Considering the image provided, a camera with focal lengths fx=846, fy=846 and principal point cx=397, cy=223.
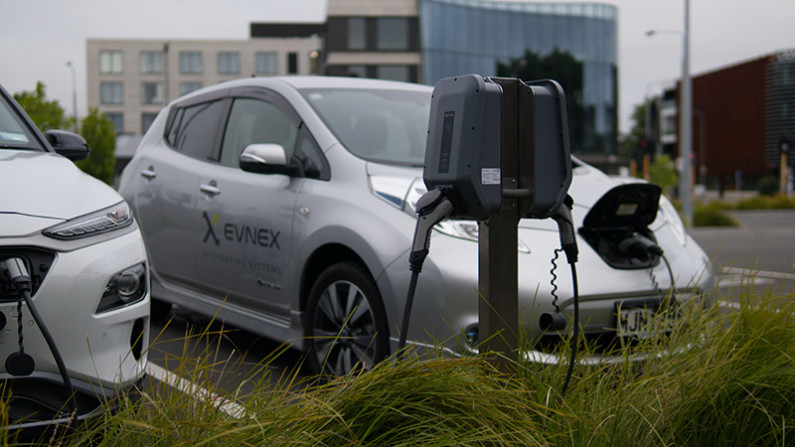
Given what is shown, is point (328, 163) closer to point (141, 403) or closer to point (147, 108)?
point (141, 403)

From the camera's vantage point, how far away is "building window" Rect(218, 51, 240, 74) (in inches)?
3278

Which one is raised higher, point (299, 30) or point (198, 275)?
point (299, 30)

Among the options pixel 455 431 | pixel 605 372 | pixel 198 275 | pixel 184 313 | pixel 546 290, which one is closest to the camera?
pixel 455 431

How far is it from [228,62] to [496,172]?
277 feet

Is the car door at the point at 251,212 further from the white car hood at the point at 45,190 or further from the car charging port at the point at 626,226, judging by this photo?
the car charging port at the point at 626,226

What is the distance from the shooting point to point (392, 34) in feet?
198

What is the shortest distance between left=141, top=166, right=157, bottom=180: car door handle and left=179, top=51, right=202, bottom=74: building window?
262 feet

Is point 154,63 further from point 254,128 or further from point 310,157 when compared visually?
point 310,157

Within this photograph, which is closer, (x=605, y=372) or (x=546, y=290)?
(x=605, y=372)

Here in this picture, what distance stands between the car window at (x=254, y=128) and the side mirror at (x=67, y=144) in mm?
1140

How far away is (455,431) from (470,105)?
1006 millimetres

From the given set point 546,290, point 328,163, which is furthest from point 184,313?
point 546,290

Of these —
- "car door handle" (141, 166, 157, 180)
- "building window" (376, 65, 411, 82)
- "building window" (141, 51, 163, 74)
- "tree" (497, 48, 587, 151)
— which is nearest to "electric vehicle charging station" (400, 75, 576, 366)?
"car door handle" (141, 166, 157, 180)

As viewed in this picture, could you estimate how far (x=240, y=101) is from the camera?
17.5 ft
